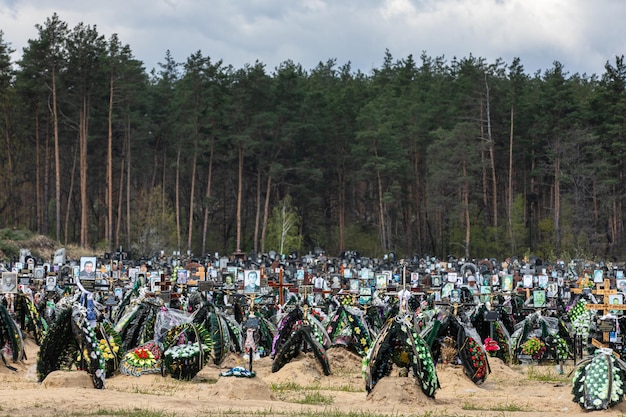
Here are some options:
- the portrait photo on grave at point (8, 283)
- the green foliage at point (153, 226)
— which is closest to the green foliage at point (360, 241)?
the green foliage at point (153, 226)

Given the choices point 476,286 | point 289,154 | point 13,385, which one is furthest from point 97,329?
point 289,154

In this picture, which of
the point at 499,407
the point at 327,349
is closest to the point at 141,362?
the point at 327,349

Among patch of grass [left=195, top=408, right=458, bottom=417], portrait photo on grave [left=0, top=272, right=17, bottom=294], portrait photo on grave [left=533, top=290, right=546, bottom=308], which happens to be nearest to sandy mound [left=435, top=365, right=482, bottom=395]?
patch of grass [left=195, top=408, right=458, bottom=417]

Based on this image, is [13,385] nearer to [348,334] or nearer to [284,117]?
[348,334]

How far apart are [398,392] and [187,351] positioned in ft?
14.5

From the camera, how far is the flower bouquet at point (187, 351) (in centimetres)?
1588

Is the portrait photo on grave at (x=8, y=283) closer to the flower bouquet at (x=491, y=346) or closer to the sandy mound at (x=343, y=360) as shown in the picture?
the sandy mound at (x=343, y=360)

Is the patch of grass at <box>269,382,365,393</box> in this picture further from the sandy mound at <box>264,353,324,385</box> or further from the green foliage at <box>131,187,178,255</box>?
the green foliage at <box>131,187,178,255</box>

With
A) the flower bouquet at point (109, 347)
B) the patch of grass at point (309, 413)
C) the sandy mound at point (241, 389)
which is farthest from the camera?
the flower bouquet at point (109, 347)

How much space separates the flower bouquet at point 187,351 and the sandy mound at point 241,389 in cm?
227

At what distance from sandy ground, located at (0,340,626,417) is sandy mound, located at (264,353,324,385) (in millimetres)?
18

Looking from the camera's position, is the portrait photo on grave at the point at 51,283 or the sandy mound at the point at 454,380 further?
the portrait photo on grave at the point at 51,283

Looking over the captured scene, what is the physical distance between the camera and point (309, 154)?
74.2 metres

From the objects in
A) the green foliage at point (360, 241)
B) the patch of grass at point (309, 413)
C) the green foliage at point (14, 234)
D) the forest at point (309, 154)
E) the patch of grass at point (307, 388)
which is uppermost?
the forest at point (309, 154)
